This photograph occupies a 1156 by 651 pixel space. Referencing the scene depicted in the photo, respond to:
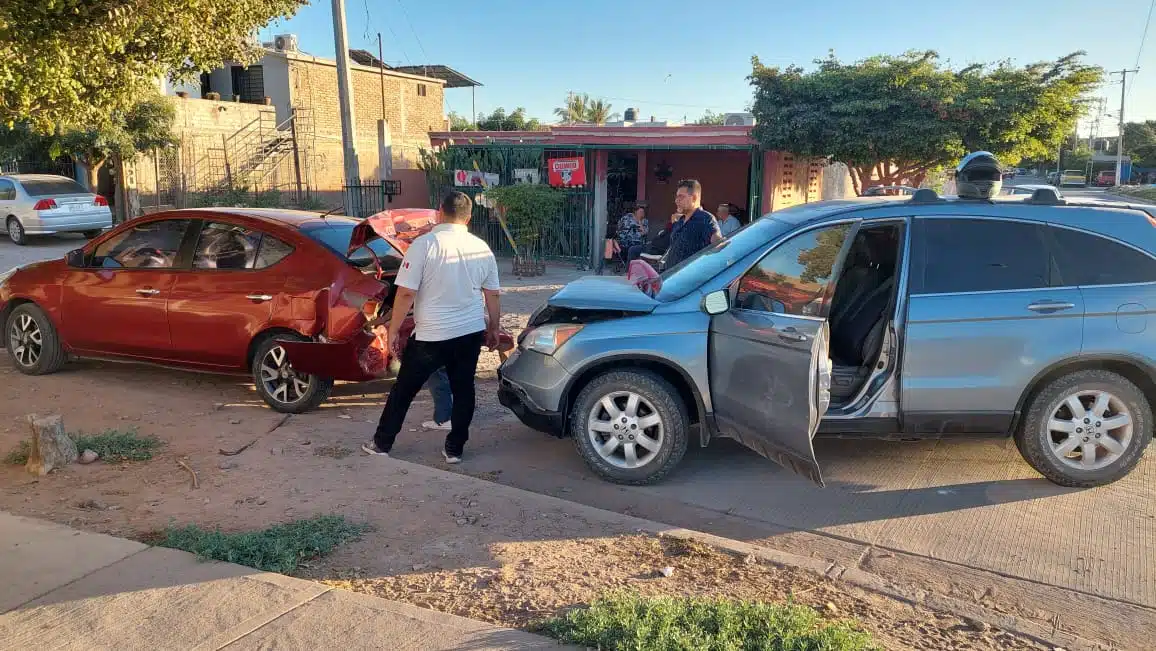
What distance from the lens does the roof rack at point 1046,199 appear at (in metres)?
5.28

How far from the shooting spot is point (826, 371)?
4371 mm

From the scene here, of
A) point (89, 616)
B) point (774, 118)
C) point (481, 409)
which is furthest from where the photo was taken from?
point (774, 118)

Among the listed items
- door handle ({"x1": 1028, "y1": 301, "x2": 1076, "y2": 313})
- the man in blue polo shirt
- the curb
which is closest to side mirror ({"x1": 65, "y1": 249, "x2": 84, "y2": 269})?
the curb

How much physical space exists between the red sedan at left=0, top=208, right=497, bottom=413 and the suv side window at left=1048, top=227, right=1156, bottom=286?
14.6ft

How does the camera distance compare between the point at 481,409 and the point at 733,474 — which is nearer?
the point at 733,474

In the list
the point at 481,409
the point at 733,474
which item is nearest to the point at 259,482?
the point at 481,409

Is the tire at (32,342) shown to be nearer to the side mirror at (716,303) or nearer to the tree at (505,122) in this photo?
the side mirror at (716,303)

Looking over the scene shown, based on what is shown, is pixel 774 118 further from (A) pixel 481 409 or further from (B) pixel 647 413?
(B) pixel 647 413

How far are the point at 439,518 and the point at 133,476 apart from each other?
2121 mm

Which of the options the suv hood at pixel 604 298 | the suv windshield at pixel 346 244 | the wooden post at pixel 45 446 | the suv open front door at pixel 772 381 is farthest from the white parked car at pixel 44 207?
the suv open front door at pixel 772 381

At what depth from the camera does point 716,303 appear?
5.14 m

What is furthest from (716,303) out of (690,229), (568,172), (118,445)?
(568,172)

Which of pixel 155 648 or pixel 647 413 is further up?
pixel 647 413

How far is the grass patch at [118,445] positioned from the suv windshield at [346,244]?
6.12ft
